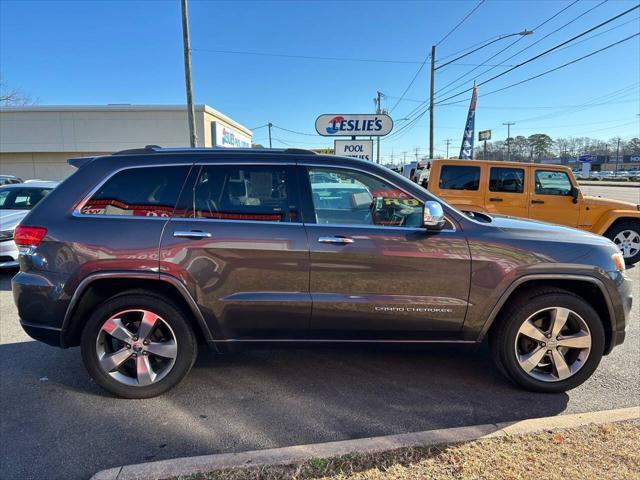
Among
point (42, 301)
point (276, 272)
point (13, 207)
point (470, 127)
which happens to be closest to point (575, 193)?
point (276, 272)

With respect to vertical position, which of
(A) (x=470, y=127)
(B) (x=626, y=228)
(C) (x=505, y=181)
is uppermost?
(A) (x=470, y=127)

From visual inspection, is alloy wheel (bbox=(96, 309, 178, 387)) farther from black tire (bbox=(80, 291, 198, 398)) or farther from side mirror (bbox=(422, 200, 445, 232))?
side mirror (bbox=(422, 200, 445, 232))

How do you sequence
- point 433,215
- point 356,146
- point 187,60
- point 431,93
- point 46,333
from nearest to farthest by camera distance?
point 433,215 < point 46,333 < point 356,146 < point 187,60 < point 431,93

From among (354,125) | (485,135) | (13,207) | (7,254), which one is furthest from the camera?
(485,135)

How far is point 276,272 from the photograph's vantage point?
9.50 feet

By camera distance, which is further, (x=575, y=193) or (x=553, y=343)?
(x=575, y=193)

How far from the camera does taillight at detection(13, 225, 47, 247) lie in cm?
291

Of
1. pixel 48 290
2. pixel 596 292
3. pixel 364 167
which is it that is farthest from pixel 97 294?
pixel 596 292

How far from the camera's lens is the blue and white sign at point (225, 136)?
24.0m

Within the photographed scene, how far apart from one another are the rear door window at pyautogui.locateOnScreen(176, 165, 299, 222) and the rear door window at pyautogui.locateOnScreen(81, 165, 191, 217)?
0.40 ft

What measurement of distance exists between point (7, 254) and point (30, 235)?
4.31 metres

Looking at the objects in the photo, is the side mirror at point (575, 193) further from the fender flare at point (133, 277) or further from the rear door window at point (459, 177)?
the fender flare at point (133, 277)

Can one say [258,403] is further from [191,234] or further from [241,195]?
[241,195]

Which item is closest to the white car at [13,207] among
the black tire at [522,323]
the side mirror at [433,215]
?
the side mirror at [433,215]
